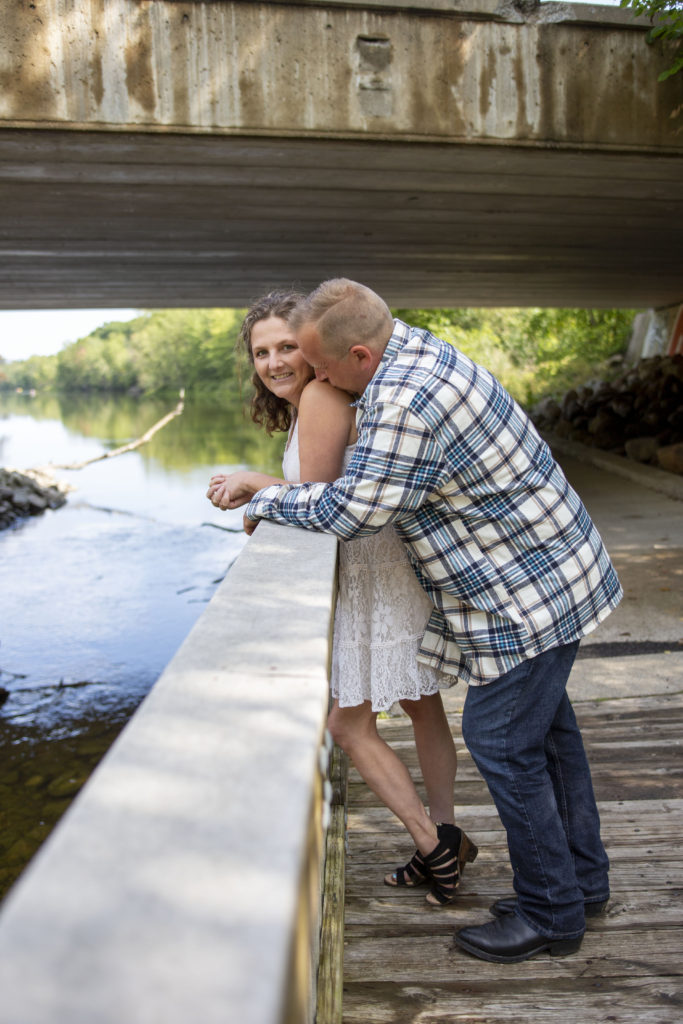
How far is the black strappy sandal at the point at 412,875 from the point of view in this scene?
2891 mm

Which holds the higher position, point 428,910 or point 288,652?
point 288,652

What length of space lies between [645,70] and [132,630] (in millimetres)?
7483

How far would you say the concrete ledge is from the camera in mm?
11977

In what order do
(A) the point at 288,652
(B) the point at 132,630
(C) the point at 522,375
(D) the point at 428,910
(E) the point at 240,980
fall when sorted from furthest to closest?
(C) the point at 522,375
(B) the point at 132,630
(D) the point at 428,910
(A) the point at 288,652
(E) the point at 240,980

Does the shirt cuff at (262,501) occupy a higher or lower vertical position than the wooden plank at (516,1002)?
higher

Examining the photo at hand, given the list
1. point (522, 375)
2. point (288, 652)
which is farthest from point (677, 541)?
point (522, 375)

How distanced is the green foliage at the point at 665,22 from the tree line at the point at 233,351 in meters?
4.50

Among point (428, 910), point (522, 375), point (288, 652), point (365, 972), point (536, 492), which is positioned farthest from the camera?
point (522, 375)

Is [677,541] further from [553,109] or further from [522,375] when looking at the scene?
[522,375]

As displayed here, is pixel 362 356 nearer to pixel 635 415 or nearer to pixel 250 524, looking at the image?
pixel 250 524

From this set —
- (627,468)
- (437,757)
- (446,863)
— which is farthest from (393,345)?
(627,468)

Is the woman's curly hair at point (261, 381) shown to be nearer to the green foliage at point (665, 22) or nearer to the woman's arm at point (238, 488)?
the woman's arm at point (238, 488)

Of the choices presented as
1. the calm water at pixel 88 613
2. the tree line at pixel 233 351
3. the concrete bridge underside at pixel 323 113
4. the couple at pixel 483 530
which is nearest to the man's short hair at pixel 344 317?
the couple at pixel 483 530

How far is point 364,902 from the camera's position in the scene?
2.85 metres
